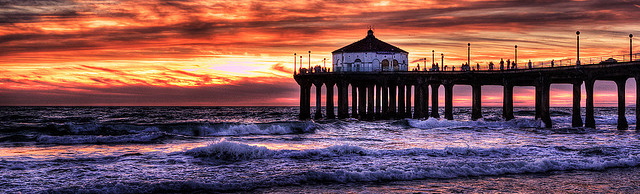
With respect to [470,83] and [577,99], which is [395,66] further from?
[577,99]

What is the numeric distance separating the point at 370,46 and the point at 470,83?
11460 mm

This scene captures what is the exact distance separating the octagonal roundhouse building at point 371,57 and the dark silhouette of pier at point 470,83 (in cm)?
162

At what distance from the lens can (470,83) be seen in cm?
5516

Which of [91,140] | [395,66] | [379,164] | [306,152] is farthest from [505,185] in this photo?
[395,66]

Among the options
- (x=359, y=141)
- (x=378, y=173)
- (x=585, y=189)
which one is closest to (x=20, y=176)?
(x=378, y=173)

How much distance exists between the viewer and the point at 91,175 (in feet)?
60.6

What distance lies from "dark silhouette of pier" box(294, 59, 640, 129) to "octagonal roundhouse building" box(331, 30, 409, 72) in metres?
1.62

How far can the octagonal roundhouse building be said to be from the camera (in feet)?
201

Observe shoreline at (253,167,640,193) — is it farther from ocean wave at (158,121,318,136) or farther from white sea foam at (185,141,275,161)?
ocean wave at (158,121,318,136)

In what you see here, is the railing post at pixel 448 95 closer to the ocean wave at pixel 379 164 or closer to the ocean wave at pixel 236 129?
the ocean wave at pixel 236 129

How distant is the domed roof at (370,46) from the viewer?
61.6 meters

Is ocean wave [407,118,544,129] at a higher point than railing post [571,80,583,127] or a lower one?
lower

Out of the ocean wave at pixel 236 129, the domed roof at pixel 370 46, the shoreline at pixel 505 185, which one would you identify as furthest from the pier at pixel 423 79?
the shoreline at pixel 505 185

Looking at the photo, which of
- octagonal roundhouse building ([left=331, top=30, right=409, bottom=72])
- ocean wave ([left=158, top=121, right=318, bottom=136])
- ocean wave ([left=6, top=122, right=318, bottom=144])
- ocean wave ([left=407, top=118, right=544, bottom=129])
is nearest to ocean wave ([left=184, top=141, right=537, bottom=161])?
ocean wave ([left=6, top=122, right=318, bottom=144])
